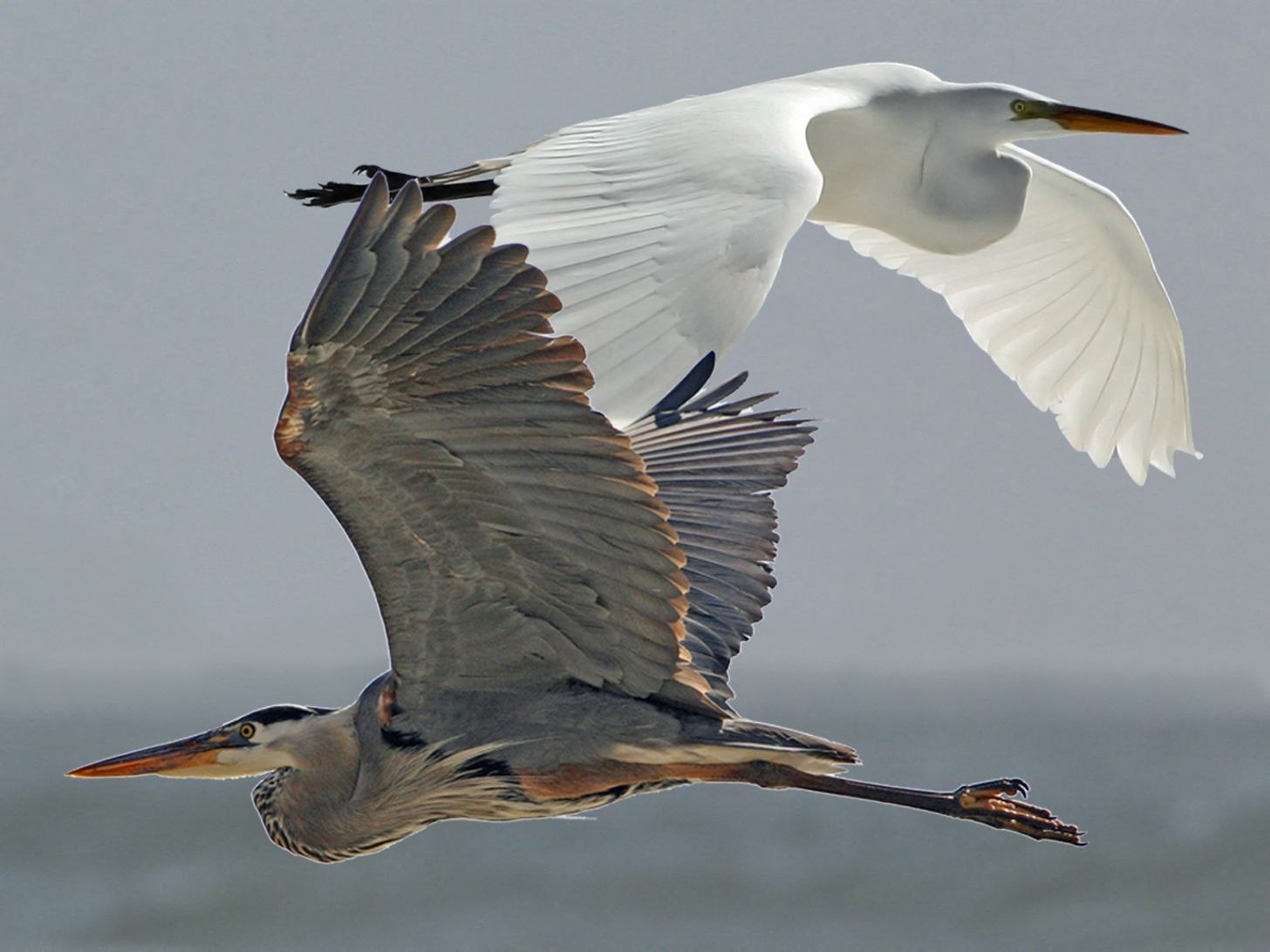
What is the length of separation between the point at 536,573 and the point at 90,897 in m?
17.5

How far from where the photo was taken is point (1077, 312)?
6.36 m

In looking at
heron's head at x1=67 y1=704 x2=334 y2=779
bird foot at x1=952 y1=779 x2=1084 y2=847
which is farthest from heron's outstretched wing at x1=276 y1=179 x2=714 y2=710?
bird foot at x1=952 y1=779 x2=1084 y2=847

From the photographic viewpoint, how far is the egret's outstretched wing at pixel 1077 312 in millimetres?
6129

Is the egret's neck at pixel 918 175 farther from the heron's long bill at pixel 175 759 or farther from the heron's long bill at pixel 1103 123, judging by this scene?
the heron's long bill at pixel 175 759

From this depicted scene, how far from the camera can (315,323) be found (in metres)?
2.93

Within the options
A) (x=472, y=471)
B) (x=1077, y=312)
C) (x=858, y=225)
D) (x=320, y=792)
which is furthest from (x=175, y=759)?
(x=1077, y=312)

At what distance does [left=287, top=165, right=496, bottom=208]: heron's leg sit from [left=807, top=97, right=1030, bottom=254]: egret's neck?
36.2 inches

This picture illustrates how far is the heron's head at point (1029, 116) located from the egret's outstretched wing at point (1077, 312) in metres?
0.42

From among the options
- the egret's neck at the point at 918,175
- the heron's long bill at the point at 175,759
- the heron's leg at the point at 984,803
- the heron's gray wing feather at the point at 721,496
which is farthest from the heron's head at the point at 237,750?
the egret's neck at the point at 918,175

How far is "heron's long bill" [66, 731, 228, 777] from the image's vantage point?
13.2 ft

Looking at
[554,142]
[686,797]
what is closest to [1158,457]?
[554,142]

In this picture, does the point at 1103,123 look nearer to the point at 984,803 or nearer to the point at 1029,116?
the point at 1029,116

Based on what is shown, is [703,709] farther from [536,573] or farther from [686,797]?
[686,797]

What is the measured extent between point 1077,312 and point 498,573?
3.41 metres
